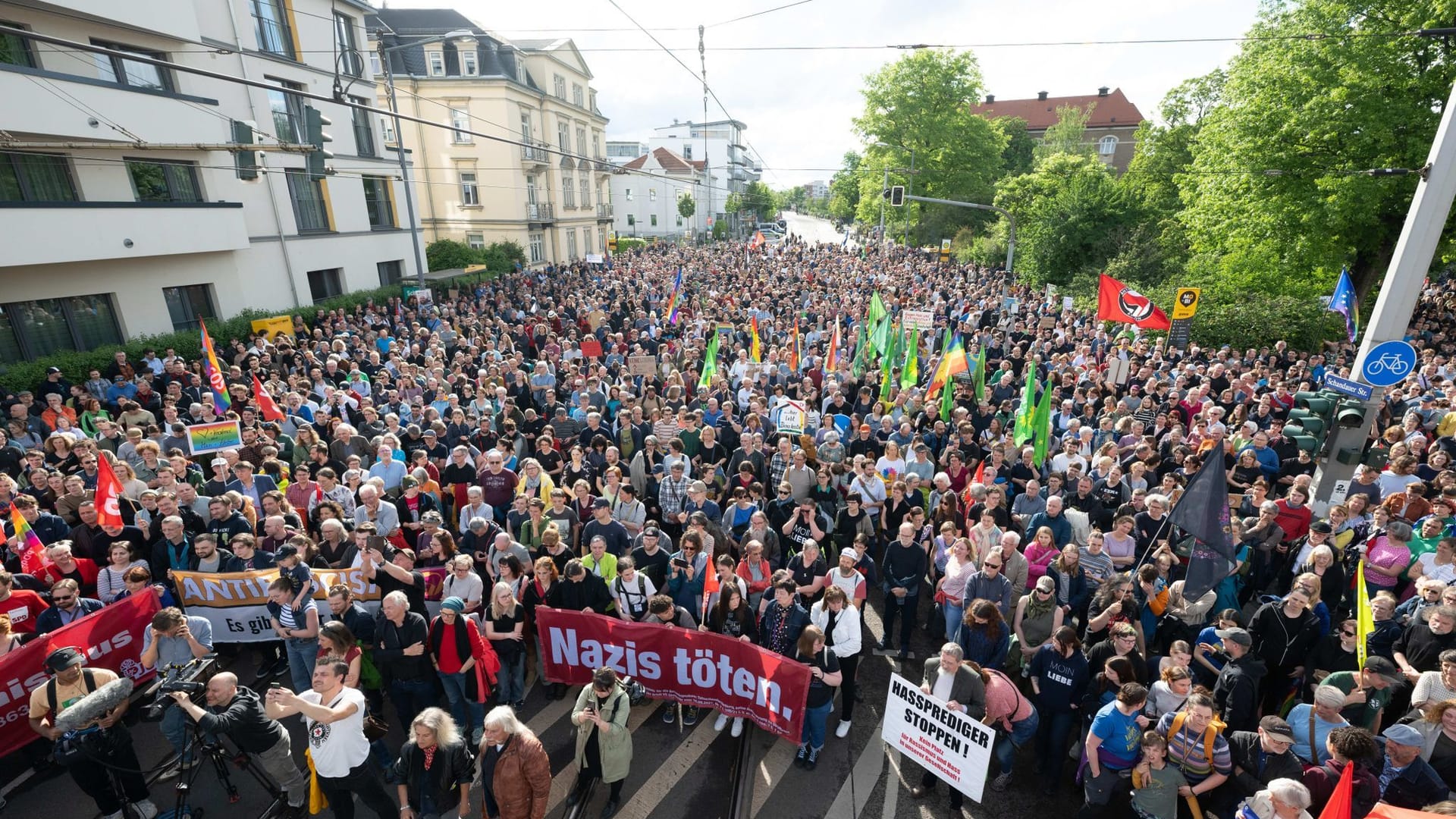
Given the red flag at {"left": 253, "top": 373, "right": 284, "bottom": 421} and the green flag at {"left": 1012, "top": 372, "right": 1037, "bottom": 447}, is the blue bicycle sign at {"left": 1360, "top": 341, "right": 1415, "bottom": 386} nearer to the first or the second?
the green flag at {"left": 1012, "top": 372, "right": 1037, "bottom": 447}

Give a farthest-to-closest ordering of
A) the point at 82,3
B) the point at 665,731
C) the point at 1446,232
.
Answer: the point at 1446,232 → the point at 82,3 → the point at 665,731

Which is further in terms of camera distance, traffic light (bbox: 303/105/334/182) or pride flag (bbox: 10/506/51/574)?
traffic light (bbox: 303/105/334/182)

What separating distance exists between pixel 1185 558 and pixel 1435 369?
426 inches

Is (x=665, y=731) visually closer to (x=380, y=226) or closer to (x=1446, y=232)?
(x=1446, y=232)

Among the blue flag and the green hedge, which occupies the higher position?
the blue flag

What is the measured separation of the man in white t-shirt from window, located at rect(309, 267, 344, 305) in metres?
23.3

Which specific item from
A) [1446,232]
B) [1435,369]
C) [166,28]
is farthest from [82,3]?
[1446,232]

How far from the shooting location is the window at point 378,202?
91.6ft

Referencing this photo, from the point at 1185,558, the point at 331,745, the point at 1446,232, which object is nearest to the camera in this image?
the point at 331,745

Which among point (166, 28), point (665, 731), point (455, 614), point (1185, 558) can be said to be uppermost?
point (166, 28)

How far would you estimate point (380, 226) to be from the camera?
28438 millimetres

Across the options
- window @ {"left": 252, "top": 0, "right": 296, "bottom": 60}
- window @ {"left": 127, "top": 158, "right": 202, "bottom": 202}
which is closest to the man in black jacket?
window @ {"left": 127, "top": 158, "right": 202, "bottom": 202}

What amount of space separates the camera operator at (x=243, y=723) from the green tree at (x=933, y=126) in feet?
148

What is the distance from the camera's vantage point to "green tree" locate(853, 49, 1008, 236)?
149 feet
